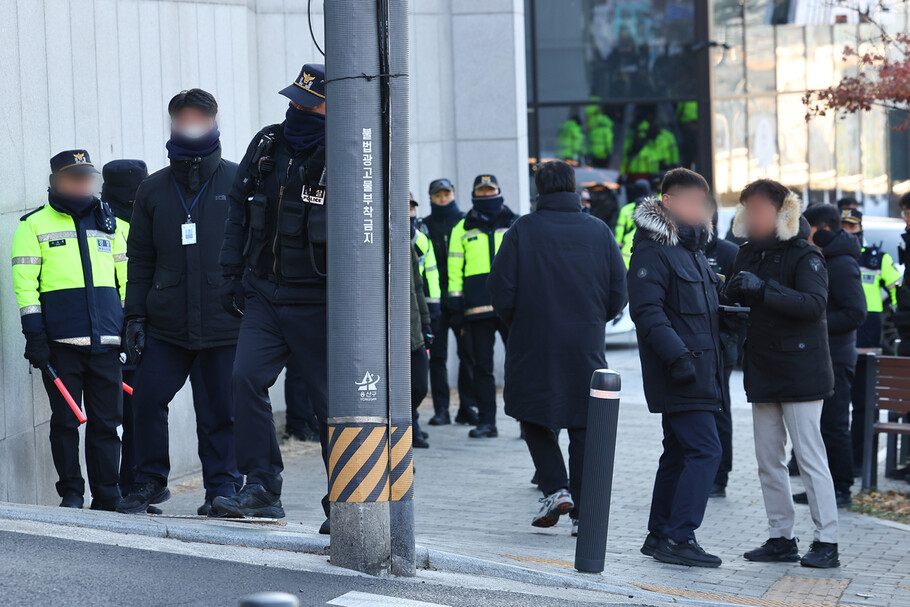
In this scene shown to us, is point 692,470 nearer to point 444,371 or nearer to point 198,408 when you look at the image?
point 198,408

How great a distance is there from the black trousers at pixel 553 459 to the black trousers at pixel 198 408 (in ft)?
5.60

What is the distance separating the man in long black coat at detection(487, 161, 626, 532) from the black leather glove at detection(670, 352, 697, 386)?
2.44ft

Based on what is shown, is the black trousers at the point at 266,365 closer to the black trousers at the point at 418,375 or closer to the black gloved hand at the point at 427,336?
the black trousers at the point at 418,375

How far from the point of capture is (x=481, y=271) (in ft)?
36.6

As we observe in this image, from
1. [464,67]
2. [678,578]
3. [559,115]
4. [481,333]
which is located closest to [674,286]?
[678,578]

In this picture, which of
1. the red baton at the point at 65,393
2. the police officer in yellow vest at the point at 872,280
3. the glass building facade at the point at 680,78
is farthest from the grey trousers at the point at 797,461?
the glass building facade at the point at 680,78

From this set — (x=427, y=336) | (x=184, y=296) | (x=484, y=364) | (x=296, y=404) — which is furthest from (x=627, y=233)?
(x=184, y=296)

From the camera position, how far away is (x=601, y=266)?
294 inches

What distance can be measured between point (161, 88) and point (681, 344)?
14.5 feet

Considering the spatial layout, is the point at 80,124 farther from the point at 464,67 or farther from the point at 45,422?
the point at 464,67

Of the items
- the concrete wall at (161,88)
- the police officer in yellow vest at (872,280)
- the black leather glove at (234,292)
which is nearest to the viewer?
the black leather glove at (234,292)

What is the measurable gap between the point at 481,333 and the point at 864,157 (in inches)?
632

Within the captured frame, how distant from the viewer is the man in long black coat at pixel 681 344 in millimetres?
6785

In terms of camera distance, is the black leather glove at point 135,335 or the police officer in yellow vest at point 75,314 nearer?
the black leather glove at point 135,335
